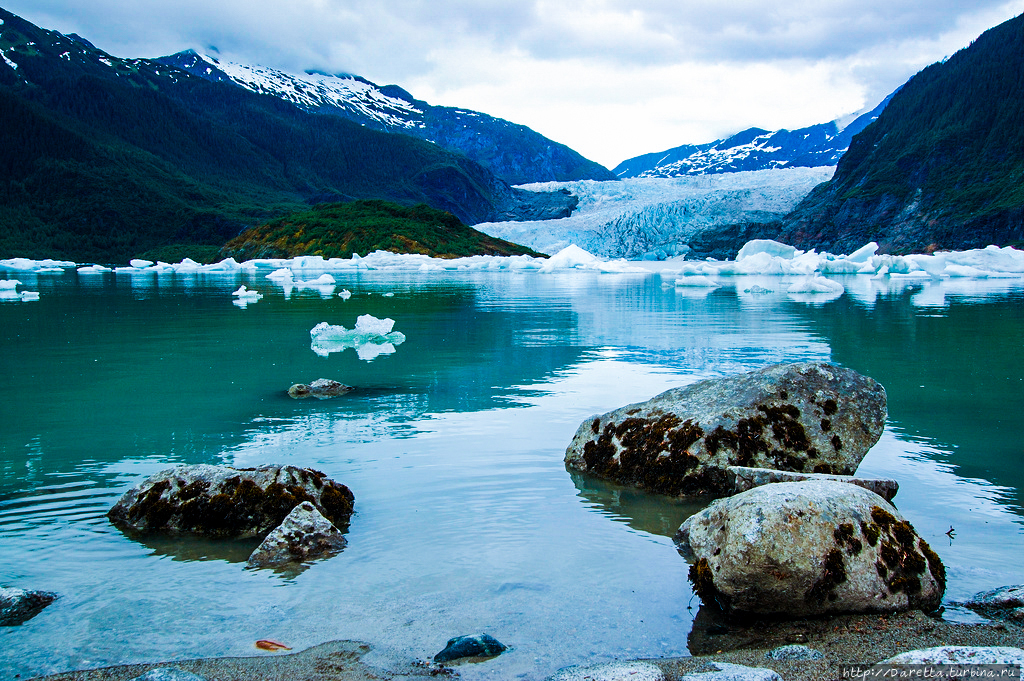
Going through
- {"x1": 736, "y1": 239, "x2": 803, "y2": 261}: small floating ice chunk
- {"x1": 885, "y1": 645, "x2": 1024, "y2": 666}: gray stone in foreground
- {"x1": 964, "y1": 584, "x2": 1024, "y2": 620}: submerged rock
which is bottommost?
{"x1": 964, "y1": 584, "x2": 1024, "y2": 620}: submerged rock

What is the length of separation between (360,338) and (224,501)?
10.4 metres

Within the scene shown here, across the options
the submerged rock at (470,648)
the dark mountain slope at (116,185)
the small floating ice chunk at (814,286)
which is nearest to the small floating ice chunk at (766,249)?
the small floating ice chunk at (814,286)

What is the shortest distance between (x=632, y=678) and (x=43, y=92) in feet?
748

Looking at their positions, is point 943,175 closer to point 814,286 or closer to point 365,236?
point 814,286

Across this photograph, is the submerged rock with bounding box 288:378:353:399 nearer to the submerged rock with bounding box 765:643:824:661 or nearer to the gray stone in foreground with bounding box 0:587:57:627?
the gray stone in foreground with bounding box 0:587:57:627

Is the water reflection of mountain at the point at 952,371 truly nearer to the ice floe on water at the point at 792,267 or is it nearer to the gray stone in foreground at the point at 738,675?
the gray stone in foreground at the point at 738,675

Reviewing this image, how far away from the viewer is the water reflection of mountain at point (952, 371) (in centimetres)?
707

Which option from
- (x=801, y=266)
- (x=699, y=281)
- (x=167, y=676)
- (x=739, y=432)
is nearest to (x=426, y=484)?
(x=739, y=432)

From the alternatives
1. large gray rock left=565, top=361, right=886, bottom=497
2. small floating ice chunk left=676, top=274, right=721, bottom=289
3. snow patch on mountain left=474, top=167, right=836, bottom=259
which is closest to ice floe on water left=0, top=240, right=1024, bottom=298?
small floating ice chunk left=676, top=274, right=721, bottom=289

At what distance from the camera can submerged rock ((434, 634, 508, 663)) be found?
3.55 m

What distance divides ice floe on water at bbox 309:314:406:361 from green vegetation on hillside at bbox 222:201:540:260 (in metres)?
69.0

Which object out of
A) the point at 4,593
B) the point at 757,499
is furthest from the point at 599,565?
the point at 4,593

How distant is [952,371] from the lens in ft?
38.1

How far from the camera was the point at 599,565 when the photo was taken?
464 centimetres
